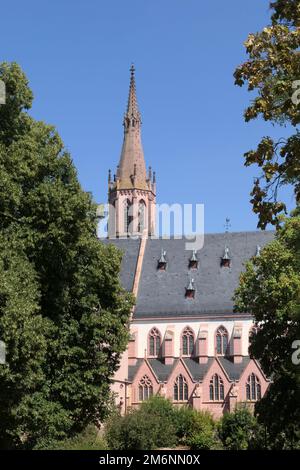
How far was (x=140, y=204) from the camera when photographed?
95.8m

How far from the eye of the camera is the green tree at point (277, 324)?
1470 inches

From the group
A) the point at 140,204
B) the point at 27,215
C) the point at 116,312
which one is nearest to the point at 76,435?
the point at 116,312

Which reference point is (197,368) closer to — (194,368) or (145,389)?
(194,368)

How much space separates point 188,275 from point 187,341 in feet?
21.4

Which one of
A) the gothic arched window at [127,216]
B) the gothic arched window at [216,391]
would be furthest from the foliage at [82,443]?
the gothic arched window at [127,216]

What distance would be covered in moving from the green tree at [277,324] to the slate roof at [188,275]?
1254 inches

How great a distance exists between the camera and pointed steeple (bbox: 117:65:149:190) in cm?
9544

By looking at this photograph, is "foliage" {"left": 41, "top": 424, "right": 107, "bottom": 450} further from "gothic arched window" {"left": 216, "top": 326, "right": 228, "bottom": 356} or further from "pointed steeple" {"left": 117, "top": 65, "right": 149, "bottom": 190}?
"pointed steeple" {"left": 117, "top": 65, "right": 149, "bottom": 190}

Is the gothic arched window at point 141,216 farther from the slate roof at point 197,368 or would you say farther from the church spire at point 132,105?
the slate roof at point 197,368

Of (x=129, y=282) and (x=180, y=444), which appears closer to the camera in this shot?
(x=180, y=444)
